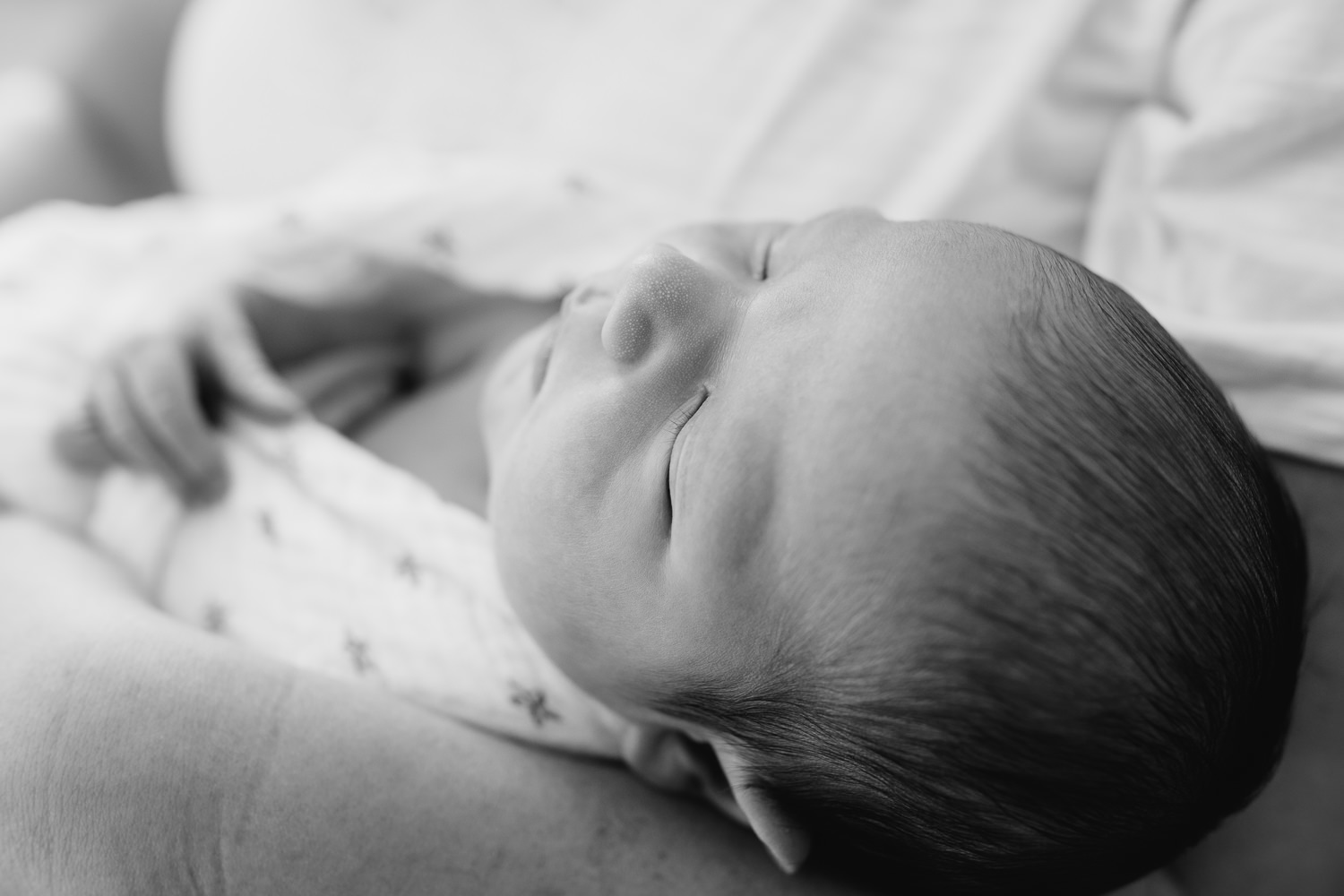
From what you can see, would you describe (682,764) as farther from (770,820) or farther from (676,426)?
(676,426)

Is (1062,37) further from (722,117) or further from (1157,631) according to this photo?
(1157,631)

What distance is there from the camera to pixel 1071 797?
628 mm

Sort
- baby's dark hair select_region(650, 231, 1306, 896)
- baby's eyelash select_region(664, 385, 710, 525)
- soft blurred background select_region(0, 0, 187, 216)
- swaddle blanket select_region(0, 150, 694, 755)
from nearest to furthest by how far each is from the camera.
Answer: baby's dark hair select_region(650, 231, 1306, 896), baby's eyelash select_region(664, 385, 710, 525), swaddle blanket select_region(0, 150, 694, 755), soft blurred background select_region(0, 0, 187, 216)

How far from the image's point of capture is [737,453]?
0.64 m

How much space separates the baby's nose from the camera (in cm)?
72

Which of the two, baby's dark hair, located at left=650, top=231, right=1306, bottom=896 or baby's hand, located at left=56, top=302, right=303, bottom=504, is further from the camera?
baby's hand, located at left=56, top=302, right=303, bottom=504

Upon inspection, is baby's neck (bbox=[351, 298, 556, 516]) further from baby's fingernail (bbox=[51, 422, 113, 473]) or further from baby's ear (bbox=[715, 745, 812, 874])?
baby's ear (bbox=[715, 745, 812, 874])

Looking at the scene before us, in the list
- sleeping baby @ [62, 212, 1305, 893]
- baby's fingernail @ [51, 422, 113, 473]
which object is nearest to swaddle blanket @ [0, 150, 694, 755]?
baby's fingernail @ [51, 422, 113, 473]

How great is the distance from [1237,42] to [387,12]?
3.72 feet

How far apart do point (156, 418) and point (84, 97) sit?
924mm

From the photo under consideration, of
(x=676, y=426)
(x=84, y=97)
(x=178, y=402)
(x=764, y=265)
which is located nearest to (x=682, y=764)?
(x=676, y=426)

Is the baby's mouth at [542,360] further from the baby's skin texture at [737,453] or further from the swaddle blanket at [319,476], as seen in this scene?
the swaddle blanket at [319,476]

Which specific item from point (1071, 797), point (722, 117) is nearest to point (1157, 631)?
point (1071, 797)

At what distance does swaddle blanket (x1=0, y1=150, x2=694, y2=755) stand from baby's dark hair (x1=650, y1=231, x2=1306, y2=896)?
0.95 ft
